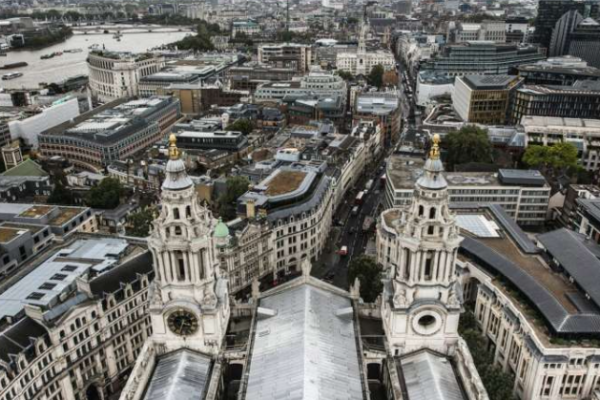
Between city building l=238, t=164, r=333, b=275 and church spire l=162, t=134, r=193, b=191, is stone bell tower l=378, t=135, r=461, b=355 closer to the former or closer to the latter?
church spire l=162, t=134, r=193, b=191


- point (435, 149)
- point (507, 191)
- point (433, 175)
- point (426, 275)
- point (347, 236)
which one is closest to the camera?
point (435, 149)

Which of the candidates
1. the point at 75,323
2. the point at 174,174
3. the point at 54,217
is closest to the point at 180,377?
the point at 174,174

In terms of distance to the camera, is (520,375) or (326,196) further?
(326,196)

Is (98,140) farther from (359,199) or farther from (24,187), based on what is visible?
(359,199)

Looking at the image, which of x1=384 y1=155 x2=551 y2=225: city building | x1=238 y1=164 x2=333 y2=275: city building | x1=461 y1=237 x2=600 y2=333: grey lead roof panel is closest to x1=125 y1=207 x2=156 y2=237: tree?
x1=238 y1=164 x2=333 y2=275: city building

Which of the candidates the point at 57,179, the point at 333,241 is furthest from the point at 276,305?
the point at 57,179

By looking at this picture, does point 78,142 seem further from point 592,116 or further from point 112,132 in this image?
point 592,116
